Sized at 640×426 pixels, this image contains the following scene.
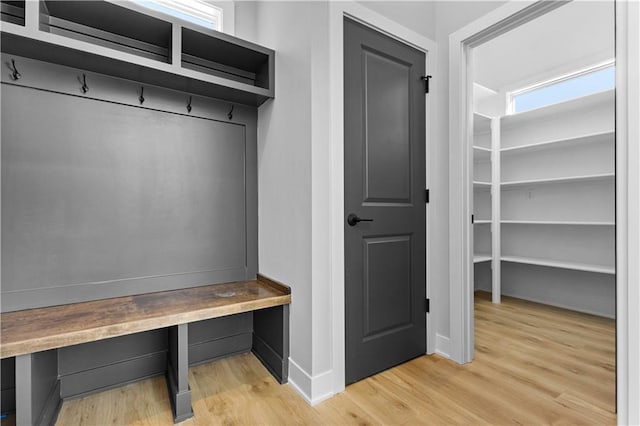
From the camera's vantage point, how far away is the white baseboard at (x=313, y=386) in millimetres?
1674

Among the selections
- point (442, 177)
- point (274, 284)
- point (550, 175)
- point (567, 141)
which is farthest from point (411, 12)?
point (550, 175)

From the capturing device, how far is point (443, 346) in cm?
220

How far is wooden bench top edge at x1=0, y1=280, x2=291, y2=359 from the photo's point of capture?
1248 mm

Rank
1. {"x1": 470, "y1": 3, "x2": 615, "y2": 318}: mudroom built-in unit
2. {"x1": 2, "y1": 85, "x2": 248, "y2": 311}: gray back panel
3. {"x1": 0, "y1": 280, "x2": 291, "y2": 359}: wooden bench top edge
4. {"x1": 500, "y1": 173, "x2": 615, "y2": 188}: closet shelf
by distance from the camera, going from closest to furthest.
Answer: {"x1": 0, "y1": 280, "x2": 291, "y2": 359}: wooden bench top edge → {"x1": 2, "y1": 85, "x2": 248, "y2": 311}: gray back panel → {"x1": 500, "y1": 173, "x2": 615, "y2": 188}: closet shelf → {"x1": 470, "y1": 3, "x2": 615, "y2": 318}: mudroom built-in unit

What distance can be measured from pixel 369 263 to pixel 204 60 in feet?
5.59

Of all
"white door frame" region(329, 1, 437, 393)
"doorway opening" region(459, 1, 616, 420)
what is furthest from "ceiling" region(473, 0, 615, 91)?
"white door frame" region(329, 1, 437, 393)

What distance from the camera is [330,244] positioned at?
5.71 ft

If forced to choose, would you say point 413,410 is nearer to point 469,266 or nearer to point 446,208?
point 469,266

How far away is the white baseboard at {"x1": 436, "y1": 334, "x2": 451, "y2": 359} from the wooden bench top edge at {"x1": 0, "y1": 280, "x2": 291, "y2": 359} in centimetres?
114

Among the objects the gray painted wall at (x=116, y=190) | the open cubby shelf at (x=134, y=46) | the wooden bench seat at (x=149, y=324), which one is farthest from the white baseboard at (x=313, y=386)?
the open cubby shelf at (x=134, y=46)

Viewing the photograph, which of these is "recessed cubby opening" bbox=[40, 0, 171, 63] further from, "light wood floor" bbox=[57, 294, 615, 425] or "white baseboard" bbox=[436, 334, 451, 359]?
"white baseboard" bbox=[436, 334, 451, 359]

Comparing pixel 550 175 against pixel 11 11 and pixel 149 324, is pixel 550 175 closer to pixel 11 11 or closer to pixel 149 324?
pixel 149 324

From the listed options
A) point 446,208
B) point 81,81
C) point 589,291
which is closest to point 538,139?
point 589,291

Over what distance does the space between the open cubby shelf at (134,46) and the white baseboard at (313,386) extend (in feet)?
→ 5.53
